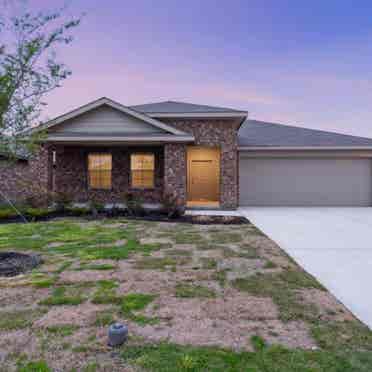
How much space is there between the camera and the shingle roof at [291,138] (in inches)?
537

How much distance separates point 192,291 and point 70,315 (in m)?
1.48

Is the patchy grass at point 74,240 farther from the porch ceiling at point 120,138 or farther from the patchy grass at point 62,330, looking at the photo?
the porch ceiling at point 120,138

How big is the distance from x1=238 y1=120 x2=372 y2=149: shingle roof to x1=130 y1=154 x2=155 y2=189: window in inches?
185

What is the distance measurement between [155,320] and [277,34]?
17584mm

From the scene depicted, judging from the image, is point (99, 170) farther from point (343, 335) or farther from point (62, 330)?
point (343, 335)

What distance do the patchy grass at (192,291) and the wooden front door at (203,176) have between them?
11.9m

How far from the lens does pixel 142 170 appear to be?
12.7 meters

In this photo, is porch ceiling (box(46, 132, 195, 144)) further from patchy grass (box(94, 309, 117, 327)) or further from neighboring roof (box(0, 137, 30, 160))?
patchy grass (box(94, 309, 117, 327))

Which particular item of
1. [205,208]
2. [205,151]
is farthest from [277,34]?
[205,208]

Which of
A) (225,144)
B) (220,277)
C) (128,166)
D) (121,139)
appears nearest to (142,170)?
(128,166)

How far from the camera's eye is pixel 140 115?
11258 millimetres

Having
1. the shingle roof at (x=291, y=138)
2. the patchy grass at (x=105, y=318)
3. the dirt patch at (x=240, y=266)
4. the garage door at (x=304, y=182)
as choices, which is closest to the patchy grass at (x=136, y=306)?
the patchy grass at (x=105, y=318)

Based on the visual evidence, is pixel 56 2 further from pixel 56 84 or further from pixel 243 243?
pixel 243 243

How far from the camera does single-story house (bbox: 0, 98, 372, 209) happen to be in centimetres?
1137
